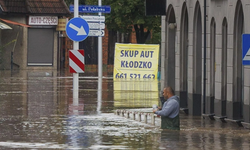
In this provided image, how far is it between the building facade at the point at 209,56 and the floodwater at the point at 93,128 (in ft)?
1.72

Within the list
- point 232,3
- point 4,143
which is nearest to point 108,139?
point 4,143

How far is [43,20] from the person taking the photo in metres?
52.5

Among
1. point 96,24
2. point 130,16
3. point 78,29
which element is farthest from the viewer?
point 130,16

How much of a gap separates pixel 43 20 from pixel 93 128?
39.0 m

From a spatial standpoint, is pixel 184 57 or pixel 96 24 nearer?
pixel 184 57

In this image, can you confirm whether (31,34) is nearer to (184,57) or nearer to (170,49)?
(170,49)

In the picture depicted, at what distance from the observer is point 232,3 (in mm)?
16734

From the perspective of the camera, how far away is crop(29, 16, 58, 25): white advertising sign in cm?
5224

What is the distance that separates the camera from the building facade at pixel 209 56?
1661 cm

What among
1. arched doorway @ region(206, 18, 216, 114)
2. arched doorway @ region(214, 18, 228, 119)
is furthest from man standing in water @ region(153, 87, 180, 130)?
arched doorway @ region(206, 18, 216, 114)

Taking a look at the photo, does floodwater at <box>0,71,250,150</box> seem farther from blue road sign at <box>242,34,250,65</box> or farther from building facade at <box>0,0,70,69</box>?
building facade at <box>0,0,70,69</box>

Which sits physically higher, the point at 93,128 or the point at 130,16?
the point at 130,16

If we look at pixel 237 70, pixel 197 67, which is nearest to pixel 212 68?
pixel 197 67

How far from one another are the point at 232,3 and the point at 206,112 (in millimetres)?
3117
